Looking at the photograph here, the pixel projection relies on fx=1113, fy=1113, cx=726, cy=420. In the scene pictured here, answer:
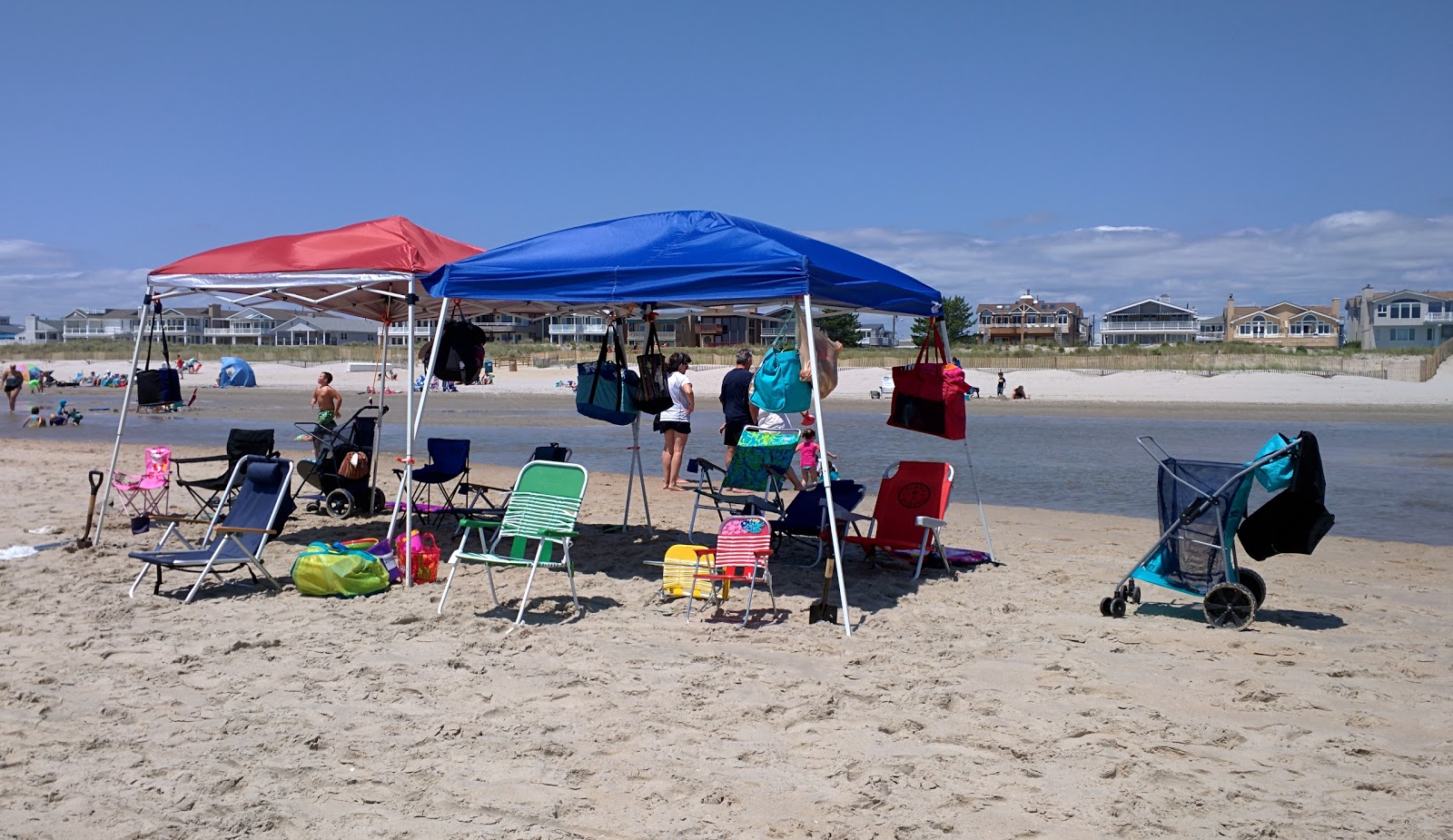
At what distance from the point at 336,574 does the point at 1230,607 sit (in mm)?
5272

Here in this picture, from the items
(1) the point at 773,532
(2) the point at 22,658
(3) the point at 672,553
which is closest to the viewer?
(2) the point at 22,658

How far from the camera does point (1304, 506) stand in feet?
20.2

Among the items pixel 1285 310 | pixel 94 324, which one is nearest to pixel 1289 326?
pixel 1285 310

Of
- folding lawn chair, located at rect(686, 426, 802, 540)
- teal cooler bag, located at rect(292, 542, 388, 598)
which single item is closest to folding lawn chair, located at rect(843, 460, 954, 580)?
folding lawn chair, located at rect(686, 426, 802, 540)

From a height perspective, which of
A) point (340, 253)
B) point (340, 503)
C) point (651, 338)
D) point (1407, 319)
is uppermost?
point (1407, 319)

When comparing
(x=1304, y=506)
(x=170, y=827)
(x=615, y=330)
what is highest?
(x=615, y=330)

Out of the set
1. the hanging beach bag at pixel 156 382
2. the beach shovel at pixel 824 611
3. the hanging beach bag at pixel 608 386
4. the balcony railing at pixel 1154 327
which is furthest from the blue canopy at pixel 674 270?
the balcony railing at pixel 1154 327

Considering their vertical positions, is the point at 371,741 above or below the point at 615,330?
below

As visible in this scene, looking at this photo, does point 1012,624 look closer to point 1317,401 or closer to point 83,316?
point 1317,401

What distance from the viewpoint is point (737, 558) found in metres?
6.53

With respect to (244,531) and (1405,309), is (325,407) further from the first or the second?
(1405,309)

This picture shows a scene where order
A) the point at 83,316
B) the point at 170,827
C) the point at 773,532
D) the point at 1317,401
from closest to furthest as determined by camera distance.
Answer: the point at 170,827
the point at 773,532
the point at 1317,401
the point at 83,316

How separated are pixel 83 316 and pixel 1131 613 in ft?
478

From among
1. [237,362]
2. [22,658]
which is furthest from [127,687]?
[237,362]
